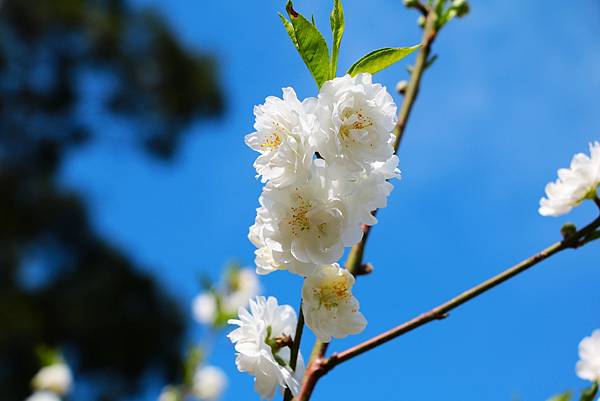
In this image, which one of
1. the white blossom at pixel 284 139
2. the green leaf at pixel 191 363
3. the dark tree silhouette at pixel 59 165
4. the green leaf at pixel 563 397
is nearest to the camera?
the white blossom at pixel 284 139

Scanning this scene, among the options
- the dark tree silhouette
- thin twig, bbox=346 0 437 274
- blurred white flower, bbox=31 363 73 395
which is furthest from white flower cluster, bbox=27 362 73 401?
the dark tree silhouette

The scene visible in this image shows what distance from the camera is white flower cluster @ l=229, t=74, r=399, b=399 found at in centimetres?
50

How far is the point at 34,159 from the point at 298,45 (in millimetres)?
9470

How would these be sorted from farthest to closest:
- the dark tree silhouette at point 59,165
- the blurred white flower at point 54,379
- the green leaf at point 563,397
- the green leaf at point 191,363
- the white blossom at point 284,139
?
the dark tree silhouette at point 59,165 < the blurred white flower at point 54,379 < the green leaf at point 191,363 < the green leaf at point 563,397 < the white blossom at point 284,139

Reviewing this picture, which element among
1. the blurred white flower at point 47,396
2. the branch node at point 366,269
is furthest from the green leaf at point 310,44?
the blurred white flower at point 47,396

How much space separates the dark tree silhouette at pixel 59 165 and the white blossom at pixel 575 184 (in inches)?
309

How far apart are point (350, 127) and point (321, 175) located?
0.04 m

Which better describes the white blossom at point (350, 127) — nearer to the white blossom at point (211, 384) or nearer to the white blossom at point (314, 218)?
the white blossom at point (314, 218)

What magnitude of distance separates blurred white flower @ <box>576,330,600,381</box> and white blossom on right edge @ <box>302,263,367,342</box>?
0.28m

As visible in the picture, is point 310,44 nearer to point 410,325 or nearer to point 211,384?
point 410,325

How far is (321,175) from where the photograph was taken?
51cm

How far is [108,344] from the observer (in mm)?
8500

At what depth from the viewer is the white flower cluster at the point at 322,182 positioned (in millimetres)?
500

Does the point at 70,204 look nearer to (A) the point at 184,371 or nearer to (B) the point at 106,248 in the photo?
(B) the point at 106,248
